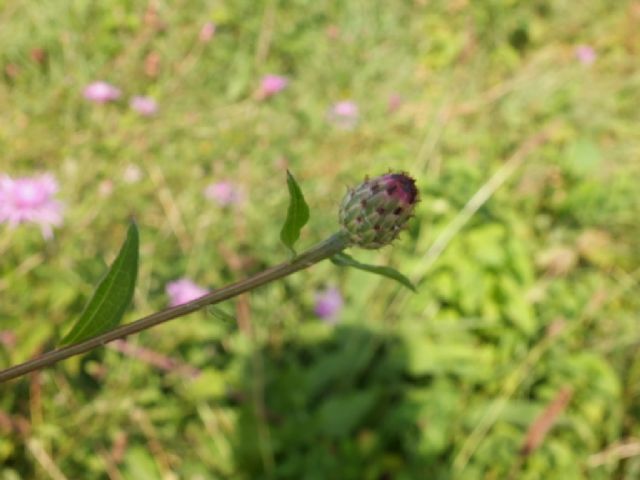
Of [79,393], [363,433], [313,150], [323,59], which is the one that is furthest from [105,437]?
[323,59]

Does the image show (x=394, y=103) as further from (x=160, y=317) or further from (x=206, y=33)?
(x=160, y=317)

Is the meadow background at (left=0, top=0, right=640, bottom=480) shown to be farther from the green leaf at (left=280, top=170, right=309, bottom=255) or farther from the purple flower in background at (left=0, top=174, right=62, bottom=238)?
the green leaf at (left=280, top=170, right=309, bottom=255)

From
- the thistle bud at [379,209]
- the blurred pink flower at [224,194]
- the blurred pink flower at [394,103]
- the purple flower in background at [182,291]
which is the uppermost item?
the blurred pink flower at [394,103]

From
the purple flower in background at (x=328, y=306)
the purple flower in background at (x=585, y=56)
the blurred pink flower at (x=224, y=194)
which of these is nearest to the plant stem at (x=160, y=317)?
the purple flower in background at (x=328, y=306)

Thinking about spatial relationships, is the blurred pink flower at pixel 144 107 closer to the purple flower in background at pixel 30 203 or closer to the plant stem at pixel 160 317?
the purple flower in background at pixel 30 203

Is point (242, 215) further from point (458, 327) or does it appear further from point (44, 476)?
point (44, 476)

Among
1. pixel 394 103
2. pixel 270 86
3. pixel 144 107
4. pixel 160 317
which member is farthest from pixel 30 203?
pixel 394 103
